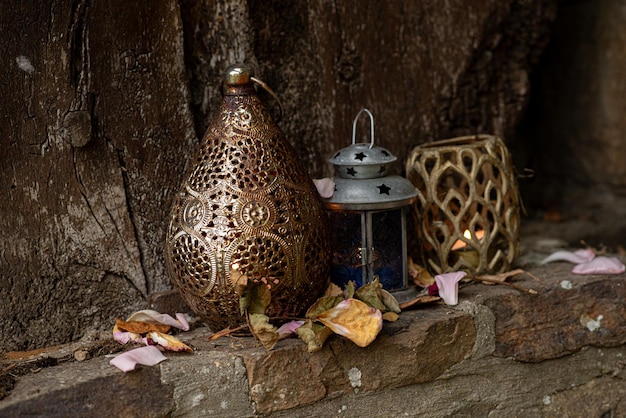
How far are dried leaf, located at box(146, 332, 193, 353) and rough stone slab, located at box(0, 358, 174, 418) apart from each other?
0.07m

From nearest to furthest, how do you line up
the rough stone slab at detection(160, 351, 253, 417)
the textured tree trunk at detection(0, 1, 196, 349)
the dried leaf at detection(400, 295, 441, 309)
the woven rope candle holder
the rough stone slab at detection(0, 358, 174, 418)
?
the rough stone slab at detection(0, 358, 174, 418) < the rough stone slab at detection(160, 351, 253, 417) < the textured tree trunk at detection(0, 1, 196, 349) < the dried leaf at detection(400, 295, 441, 309) < the woven rope candle holder

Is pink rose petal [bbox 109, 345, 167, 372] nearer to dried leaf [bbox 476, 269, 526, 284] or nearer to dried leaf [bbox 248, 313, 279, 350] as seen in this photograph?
dried leaf [bbox 248, 313, 279, 350]

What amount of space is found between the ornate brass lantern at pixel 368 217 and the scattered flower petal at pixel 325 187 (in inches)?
0.6

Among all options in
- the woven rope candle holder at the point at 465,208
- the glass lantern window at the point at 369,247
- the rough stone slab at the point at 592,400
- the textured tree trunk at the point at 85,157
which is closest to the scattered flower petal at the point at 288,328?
the glass lantern window at the point at 369,247

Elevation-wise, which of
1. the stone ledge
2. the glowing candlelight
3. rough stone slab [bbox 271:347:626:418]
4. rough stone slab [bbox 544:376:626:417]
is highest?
the glowing candlelight

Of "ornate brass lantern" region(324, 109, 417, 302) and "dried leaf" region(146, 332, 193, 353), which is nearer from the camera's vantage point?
"dried leaf" region(146, 332, 193, 353)

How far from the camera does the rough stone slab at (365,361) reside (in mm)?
1652

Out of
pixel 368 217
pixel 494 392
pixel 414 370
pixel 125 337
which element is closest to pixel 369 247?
pixel 368 217

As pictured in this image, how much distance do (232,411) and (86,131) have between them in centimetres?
62

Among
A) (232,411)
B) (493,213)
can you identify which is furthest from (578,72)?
(232,411)

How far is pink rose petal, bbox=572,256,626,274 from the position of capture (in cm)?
206

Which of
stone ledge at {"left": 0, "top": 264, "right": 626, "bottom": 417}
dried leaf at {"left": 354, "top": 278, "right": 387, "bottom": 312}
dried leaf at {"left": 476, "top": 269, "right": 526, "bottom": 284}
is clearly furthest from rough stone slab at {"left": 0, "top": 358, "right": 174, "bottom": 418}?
dried leaf at {"left": 476, "top": 269, "right": 526, "bottom": 284}

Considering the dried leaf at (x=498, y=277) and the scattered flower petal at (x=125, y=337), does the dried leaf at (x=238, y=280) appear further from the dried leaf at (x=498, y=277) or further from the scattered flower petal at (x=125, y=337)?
the dried leaf at (x=498, y=277)

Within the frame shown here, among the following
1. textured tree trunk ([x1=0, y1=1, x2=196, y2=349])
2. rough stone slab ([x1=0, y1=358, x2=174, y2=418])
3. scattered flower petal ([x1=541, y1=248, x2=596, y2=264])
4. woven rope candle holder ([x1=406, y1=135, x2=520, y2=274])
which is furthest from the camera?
scattered flower petal ([x1=541, y1=248, x2=596, y2=264])
